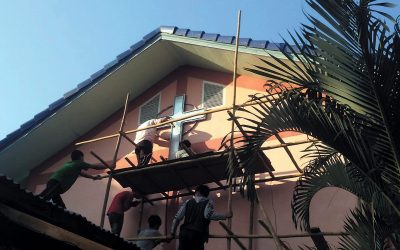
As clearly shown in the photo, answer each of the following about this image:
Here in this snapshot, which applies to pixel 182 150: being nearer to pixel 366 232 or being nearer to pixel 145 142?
pixel 145 142

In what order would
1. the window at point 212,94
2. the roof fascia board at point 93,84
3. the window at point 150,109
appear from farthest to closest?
the window at point 150,109 → the roof fascia board at point 93,84 → the window at point 212,94

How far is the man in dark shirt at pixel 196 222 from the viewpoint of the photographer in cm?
733

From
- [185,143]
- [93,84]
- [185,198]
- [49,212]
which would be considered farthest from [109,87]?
[49,212]

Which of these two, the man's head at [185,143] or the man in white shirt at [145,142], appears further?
the man in white shirt at [145,142]

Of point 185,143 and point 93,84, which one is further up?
point 93,84

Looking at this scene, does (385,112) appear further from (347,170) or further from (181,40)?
(181,40)

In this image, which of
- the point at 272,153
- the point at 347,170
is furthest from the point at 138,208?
the point at 347,170

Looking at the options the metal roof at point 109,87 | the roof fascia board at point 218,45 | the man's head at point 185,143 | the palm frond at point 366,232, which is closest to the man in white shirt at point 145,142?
the man's head at point 185,143

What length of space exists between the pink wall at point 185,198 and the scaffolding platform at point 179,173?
1.21ft

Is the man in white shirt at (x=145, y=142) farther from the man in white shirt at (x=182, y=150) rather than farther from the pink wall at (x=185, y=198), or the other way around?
the man in white shirt at (x=182, y=150)

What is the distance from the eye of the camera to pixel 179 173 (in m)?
9.41

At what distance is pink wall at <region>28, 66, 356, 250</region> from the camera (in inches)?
338

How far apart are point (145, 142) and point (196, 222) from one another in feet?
11.1

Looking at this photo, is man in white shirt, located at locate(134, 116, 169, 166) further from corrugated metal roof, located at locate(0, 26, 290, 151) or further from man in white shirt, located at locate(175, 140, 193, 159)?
corrugated metal roof, located at locate(0, 26, 290, 151)
